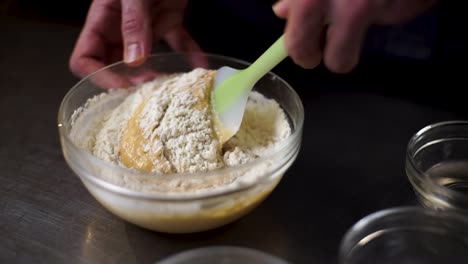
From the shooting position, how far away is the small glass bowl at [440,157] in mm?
875

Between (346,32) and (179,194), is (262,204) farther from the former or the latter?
(346,32)

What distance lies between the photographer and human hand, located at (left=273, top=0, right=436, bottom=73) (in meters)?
0.68

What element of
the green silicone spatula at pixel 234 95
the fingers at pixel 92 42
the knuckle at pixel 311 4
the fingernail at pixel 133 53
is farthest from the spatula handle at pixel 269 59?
the fingers at pixel 92 42

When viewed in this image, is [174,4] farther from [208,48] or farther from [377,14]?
[377,14]

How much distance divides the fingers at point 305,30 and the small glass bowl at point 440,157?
0.26 m

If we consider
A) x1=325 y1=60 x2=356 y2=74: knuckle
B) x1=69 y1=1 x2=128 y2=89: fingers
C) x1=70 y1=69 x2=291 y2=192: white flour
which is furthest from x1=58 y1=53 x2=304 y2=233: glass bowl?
x1=69 y1=1 x2=128 y2=89: fingers

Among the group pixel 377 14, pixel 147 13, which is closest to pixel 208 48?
pixel 147 13

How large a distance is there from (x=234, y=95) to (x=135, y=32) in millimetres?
250

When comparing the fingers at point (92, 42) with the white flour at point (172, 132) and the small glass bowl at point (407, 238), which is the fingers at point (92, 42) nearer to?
the white flour at point (172, 132)

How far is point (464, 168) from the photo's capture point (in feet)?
3.14

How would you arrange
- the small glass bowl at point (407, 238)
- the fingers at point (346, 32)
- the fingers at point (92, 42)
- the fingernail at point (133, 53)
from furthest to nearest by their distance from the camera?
the fingers at point (92, 42) < the fingernail at point (133, 53) < the small glass bowl at point (407, 238) < the fingers at point (346, 32)

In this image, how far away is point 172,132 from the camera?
0.83 metres

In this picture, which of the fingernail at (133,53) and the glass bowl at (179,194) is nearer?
the glass bowl at (179,194)

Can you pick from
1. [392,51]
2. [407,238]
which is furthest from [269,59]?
[392,51]
